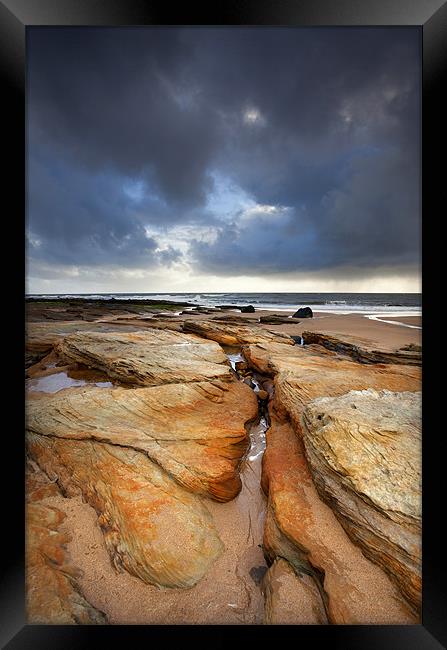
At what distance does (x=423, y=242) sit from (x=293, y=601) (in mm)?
3125

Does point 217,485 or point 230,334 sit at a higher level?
point 230,334

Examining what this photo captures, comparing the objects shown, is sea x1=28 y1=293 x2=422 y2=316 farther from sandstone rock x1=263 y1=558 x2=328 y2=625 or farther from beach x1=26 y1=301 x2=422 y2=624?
sandstone rock x1=263 y1=558 x2=328 y2=625

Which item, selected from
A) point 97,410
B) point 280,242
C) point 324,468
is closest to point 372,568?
point 324,468

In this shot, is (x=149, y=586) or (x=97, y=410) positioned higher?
(x=97, y=410)

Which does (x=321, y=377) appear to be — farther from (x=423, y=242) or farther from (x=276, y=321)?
(x=276, y=321)

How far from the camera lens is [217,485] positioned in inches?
99.0

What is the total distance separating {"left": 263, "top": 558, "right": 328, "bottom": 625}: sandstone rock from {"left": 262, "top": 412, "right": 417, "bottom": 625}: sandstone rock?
0.07 metres

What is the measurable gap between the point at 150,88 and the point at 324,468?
479 centimetres

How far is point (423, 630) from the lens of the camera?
1.87 meters

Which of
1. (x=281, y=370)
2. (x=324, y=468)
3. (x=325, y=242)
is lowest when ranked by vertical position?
(x=324, y=468)

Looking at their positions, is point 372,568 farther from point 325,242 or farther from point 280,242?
point 280,242

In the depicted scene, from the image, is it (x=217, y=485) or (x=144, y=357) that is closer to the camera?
(x=217, y=485)

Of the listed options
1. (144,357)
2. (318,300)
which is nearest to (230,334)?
(144,357)

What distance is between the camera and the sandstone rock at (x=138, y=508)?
2.04 m
